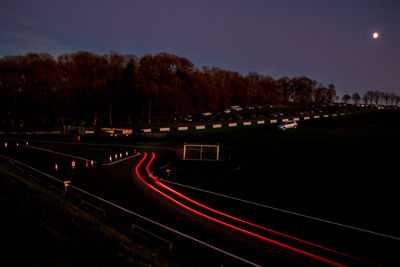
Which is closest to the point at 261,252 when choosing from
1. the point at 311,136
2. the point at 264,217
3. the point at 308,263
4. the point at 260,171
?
the point at 308,263

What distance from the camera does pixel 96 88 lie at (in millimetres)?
61844

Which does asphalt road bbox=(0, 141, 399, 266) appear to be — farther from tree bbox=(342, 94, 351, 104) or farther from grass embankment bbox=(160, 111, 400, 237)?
tree bbox=(342, 94, 351, 104)

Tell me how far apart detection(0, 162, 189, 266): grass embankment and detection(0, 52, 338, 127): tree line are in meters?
56.9

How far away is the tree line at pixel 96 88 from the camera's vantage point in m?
58.7

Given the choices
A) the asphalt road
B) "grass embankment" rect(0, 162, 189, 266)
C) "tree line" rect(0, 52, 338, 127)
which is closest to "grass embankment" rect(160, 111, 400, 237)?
the asphalt road

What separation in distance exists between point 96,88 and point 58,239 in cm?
6134

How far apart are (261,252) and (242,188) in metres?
7.75

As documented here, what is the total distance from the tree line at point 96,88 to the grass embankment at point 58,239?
56870 mm

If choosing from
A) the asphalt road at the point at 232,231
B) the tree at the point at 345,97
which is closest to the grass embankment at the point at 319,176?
the asphalt road at the point at 232,231

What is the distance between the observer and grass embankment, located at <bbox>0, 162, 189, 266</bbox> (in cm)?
647

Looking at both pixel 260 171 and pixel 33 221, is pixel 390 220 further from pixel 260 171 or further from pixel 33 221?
pixel 33 221

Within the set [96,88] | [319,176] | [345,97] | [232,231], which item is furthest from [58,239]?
[345,97]

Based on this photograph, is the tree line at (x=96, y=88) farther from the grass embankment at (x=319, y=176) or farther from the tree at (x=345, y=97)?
the tree at (x=345, y=97)

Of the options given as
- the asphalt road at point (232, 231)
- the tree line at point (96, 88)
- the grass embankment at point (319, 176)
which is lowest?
the asphalt road at point (232, 231)
